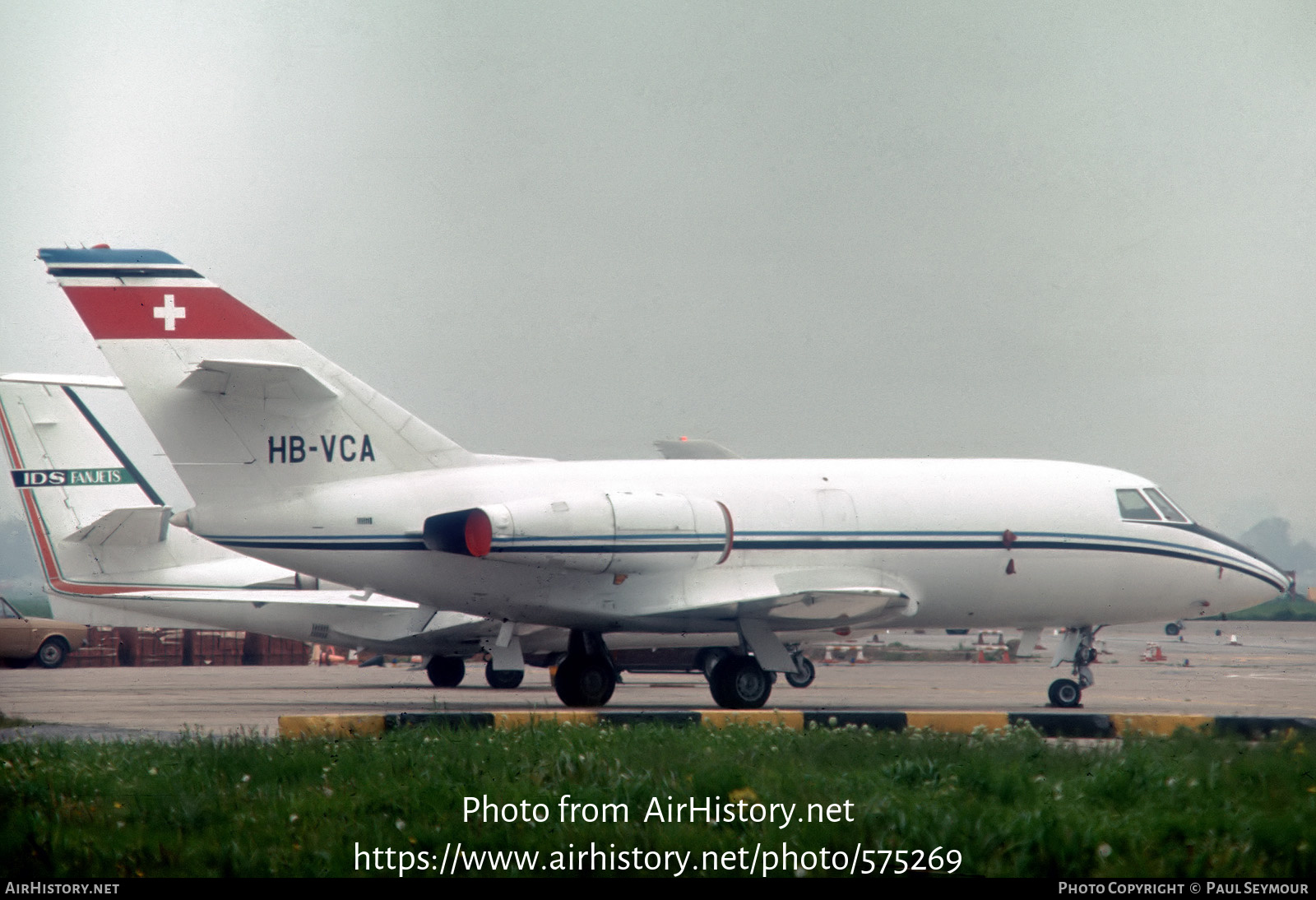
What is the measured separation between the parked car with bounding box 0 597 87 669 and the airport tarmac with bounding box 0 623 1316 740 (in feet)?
5.14

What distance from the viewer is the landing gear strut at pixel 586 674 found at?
17094mm

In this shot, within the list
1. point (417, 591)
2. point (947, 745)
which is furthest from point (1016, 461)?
point (947, 745)

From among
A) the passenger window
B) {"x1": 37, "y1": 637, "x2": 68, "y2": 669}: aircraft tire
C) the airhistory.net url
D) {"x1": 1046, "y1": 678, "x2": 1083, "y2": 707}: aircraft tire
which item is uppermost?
the passenger window

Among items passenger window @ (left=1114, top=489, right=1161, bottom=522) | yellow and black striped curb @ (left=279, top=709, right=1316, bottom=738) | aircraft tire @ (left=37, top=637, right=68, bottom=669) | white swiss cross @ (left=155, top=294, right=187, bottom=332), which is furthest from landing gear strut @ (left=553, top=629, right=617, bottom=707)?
aircraft tire @ (left=37, top=637, right=68, bottom=669)

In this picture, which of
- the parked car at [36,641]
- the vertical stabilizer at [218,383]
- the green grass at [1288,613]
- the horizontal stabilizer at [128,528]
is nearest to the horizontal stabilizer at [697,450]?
the vertical stabilizer at [218,383]

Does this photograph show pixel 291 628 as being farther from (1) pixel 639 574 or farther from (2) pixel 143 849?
(2) pixel 143 849

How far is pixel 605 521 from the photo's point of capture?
15.3 m

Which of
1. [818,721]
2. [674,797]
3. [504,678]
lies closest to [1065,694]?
[818,721]

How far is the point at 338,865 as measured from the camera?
19.2 feet

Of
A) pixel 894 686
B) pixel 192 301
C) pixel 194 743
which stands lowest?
pixel 894 686

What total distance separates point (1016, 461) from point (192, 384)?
1080 centimetres

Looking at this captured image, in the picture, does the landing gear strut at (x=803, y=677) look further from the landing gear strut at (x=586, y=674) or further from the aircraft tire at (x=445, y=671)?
the aircraft tire at (x=445, y=671)

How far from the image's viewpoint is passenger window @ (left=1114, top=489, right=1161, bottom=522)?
18.1 metres

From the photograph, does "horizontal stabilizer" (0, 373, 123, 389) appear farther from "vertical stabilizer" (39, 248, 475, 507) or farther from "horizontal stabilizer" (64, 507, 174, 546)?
"horizontal stabilizer" (64, 507, 174, 546)
